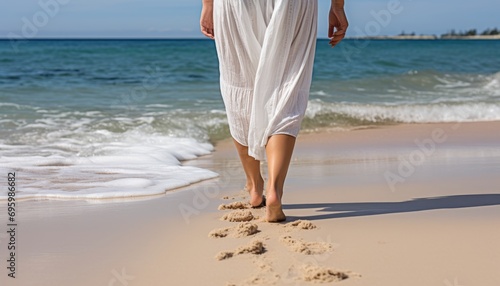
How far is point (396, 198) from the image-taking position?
4.38 meters

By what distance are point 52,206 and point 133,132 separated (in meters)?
3.74

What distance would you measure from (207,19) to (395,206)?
152 cm

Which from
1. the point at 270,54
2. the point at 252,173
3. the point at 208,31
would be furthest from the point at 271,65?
the point at 252,173

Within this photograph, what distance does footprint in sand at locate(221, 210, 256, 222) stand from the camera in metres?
3.74

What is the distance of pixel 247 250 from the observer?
3090mm

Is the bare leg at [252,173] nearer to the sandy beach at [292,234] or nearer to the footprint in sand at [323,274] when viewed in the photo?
the sandy beach at [292,234]

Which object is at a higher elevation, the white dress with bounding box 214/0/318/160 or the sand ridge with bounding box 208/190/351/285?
the white dress with bounding box 214/0/318/160

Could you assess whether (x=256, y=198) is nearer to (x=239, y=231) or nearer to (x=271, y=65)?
(x=239, y=231)

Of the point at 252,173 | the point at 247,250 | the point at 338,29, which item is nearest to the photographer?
the point at 247,250

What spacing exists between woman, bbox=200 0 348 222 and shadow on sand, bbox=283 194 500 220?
440mm

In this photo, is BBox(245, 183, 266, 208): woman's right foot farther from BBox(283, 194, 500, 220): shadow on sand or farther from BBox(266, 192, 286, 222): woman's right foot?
BBox(266, 192, 286, 222): woman's right foot

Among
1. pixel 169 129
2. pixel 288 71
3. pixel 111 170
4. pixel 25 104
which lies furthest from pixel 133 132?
pixel 288 71

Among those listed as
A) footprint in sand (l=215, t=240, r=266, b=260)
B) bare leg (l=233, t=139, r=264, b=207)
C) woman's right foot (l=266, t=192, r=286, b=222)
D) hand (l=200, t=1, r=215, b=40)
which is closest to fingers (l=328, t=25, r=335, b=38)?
hand (l=200, t=1, r=215, b=40)

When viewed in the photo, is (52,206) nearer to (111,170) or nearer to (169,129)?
(111,170)
